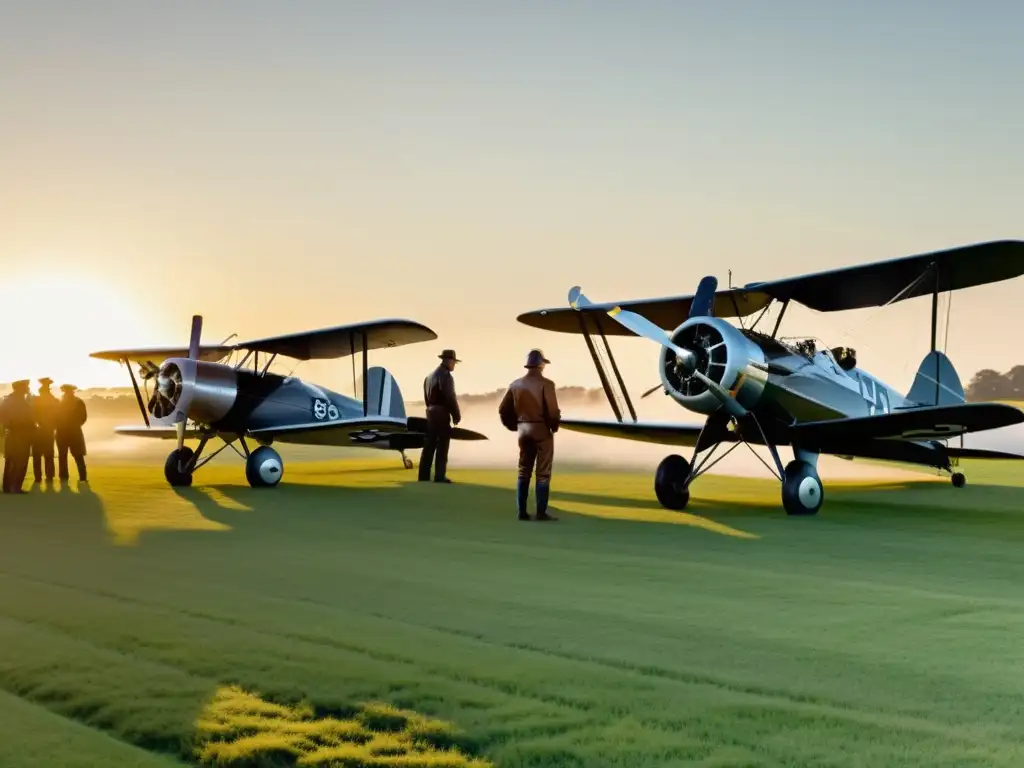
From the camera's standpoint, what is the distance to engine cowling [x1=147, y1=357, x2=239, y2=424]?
1591cm

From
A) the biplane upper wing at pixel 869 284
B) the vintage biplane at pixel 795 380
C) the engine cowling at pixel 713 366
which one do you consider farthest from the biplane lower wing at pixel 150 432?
the engine cowling at pixel 713 366

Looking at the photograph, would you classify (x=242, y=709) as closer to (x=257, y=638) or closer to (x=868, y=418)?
(x=257, y=638)

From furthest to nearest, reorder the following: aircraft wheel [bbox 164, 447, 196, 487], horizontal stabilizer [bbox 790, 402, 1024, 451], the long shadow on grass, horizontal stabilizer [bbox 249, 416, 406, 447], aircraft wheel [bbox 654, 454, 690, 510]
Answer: horizontal stabilizer [bbox 249, 416, 406, 447]
aircraft wheel [bbox 164, 447, 196, 487]
aircraft wheel [bbox 654, 454, 690, 510]
horizontal stabilizer [bbox 790, 402, 1024, 451]
the long shadow on grass

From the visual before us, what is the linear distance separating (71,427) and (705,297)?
41.4ft

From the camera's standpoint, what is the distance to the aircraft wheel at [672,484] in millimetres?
11898

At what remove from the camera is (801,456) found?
12.1m

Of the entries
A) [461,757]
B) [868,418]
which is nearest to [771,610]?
[461,757]

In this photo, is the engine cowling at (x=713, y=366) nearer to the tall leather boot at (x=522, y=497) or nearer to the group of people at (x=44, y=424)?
the tall leather boot at (x=522, y=497)

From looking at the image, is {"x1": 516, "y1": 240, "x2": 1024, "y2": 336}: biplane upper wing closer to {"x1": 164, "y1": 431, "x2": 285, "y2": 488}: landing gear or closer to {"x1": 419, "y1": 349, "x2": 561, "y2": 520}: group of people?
{"x1": 419, "y1": 349, "x2": 561, "y2": 520}: group of people

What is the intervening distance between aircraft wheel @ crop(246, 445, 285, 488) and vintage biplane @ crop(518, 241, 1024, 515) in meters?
5.83

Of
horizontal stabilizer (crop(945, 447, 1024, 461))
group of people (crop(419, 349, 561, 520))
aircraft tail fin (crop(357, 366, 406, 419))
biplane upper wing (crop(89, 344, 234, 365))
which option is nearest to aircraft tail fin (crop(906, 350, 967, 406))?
horizontal stabilizer (crop(945, 447, 1024, 461))

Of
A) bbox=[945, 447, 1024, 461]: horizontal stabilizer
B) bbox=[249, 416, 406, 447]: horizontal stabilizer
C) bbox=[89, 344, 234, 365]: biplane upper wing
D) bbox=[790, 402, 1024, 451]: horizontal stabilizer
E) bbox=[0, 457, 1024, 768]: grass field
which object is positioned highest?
bbox=[89, 344, 234, 365]: biplane upper wing

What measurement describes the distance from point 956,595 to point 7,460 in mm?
15194

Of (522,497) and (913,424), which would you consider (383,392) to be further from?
(913,424)
